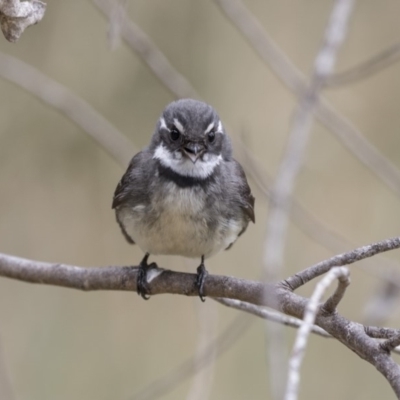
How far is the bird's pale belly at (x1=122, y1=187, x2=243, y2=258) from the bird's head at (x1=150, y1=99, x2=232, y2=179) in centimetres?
12

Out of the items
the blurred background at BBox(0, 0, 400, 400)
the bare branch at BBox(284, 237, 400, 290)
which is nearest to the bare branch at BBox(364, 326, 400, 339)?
the bare branch at BBox(284, 237, 400, 290)

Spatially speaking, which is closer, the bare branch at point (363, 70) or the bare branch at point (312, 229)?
the bare branch at point (363, 70)

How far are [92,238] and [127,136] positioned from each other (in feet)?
2.56

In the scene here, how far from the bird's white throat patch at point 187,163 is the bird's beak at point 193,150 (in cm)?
4

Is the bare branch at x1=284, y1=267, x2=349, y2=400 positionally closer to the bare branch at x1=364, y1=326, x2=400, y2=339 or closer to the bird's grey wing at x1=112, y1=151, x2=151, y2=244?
the bare branch at x1=364, y1=326, x2=400, y2=339

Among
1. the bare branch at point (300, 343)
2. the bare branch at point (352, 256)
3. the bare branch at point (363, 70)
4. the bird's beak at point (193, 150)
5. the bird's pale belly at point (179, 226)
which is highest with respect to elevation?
the bare branch at point (363, 70)

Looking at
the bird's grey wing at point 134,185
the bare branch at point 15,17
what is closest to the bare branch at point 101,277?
the bird's grey wing at point 134,185

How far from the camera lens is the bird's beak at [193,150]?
3.48m

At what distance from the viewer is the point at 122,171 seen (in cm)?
594

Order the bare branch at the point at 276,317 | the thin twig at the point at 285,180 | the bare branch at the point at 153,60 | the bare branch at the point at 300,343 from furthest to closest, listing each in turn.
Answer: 1. the bare branch at the point at 153,60
2. the bare branch at the point at 276,317
3. the thin twig at the point at 285,180
4. the bare branch at the point at 300,343

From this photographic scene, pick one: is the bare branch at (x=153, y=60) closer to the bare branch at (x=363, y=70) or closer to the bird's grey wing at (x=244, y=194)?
the bird's grey wing at (x=244, y=194)

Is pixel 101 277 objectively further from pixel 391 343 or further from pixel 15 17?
pixel 391 343

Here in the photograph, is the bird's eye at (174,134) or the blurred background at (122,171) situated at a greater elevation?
the blurred background at (122,171)

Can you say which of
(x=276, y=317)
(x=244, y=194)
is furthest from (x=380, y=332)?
(x=244, y=194)
